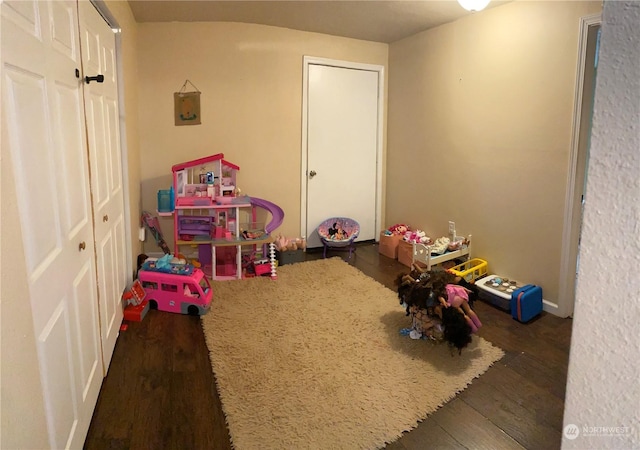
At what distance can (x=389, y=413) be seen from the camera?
1.92m

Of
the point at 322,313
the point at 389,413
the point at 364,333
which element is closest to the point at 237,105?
the point at 322,313

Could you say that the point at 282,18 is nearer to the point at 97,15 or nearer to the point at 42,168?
the point at 97,15

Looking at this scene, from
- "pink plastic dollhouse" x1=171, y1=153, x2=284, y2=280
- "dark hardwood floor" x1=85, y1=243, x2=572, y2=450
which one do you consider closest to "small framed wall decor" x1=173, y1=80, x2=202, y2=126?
"pink plastic dollhouse" x1=171, y1=153, x2=284, y2=280

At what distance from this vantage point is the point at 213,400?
2.00 m

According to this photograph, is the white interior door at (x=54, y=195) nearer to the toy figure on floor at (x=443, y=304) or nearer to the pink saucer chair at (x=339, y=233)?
the toy figure on floor at (x=443, y=304)

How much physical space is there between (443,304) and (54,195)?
6.56 ft

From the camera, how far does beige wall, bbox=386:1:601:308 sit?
9.36 feet

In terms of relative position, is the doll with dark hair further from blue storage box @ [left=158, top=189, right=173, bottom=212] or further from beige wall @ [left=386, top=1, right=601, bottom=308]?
blue storage box @ [left=158, top=189, right=173, bottom=212]

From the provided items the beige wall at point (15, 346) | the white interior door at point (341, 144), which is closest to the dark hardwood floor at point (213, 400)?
the beige wall at point (15, 346)

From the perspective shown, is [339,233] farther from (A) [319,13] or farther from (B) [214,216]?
(A) [319,13]

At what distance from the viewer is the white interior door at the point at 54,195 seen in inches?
43.4

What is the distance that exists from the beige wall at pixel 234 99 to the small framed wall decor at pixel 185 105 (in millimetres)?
43

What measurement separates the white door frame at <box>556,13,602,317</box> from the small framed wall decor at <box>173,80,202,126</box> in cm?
303

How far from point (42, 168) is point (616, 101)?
1.45 meters
